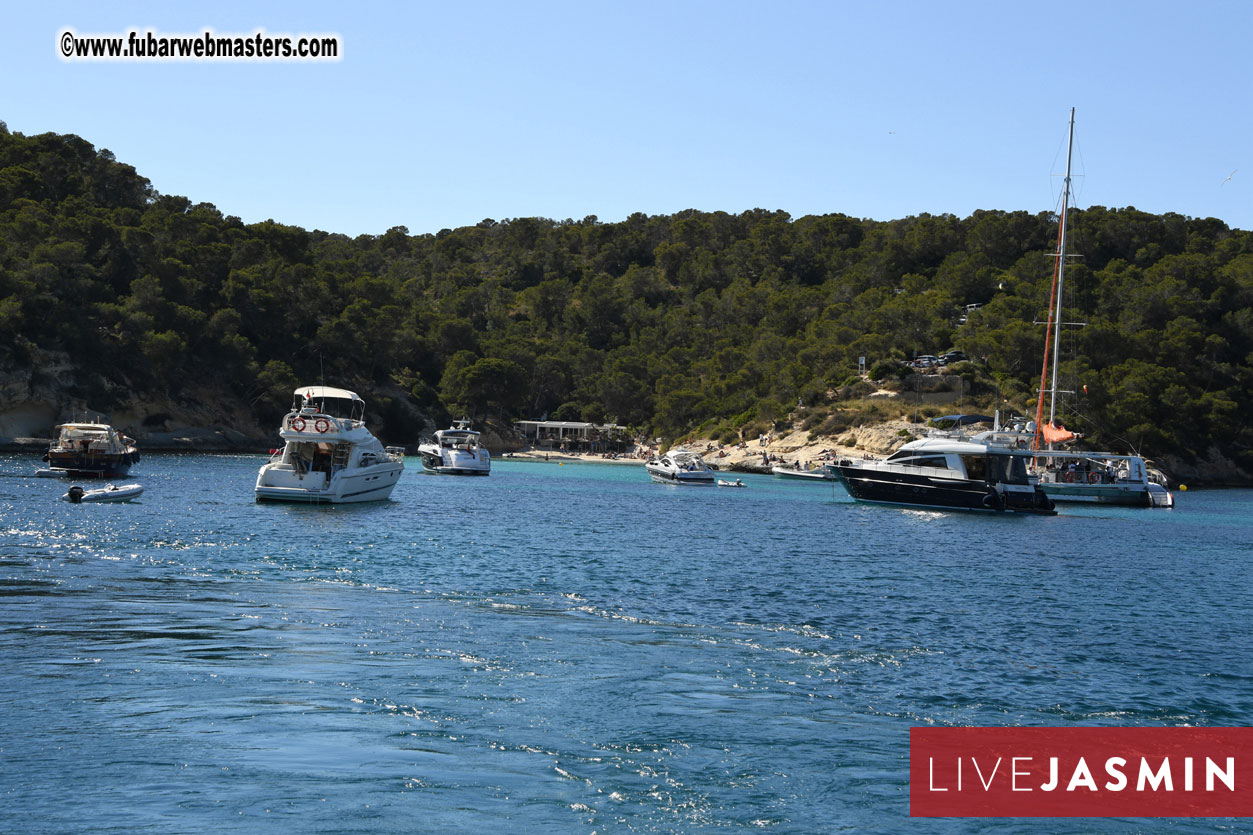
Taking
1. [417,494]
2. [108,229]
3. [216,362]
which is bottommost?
[417,494]

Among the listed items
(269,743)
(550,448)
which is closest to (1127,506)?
(269,743)

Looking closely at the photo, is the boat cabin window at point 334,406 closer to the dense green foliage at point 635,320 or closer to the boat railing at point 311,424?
the boat railing at point 311,424

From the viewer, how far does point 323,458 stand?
1976 inches

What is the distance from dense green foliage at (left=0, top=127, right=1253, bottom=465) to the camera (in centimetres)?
11081

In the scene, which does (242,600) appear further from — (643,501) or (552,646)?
(643,501)

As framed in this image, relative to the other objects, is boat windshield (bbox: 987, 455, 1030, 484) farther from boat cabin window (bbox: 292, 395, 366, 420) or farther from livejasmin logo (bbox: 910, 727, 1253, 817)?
livejasmin logo (bbox: 910, 727, 1253, 817)

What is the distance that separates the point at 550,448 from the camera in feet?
504

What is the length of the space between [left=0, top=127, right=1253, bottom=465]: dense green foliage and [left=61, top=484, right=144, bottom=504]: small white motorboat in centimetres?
5903

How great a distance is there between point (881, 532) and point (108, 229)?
325 feet

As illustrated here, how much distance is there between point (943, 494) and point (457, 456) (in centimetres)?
4530

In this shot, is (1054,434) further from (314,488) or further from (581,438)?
(581,438)

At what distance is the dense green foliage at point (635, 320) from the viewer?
111m

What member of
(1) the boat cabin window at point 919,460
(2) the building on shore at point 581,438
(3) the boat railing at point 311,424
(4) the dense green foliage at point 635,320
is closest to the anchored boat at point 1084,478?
(1) the boat cabin window at point 919,460

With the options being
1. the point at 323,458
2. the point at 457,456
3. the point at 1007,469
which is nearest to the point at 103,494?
the point at 323,458
